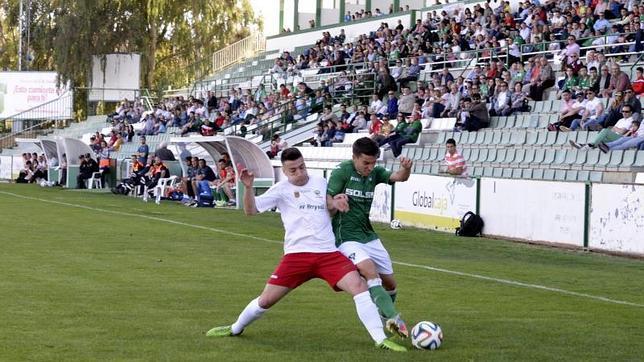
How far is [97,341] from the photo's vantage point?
9.98 m

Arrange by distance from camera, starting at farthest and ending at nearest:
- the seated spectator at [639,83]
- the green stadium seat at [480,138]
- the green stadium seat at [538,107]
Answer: the green stadium seat at [480,138]
the green stadium seat at [538,107]
the seated spectator at [639,83]

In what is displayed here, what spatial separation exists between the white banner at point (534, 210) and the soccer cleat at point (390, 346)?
1201 centimetres

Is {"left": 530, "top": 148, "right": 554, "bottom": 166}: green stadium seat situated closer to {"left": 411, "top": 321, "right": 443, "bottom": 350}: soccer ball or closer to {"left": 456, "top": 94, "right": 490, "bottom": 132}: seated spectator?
{"left": 456, "top": 94, "right": 490, "bottom": 132}: seated spectator

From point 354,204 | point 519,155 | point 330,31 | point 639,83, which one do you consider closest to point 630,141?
point 639,83

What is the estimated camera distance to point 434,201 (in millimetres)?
25688

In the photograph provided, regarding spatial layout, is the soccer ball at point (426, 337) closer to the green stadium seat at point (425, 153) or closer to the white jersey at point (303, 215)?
the white jersey at point (303, 215)

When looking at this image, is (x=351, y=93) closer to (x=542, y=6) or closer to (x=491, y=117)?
(x=542, y=6)

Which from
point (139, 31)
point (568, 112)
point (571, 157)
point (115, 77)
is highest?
point (139, 31)

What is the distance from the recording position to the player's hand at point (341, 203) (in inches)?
386

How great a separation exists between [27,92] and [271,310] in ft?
188

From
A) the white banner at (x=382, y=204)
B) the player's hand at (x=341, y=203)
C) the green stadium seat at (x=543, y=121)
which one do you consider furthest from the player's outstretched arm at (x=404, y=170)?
the green stadium seat at (x=543, y=121)

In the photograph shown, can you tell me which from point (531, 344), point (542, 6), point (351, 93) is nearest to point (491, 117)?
point (542, 6)

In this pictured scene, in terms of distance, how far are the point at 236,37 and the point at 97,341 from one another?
2426 inches

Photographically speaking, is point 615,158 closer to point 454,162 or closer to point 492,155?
point 454,162
